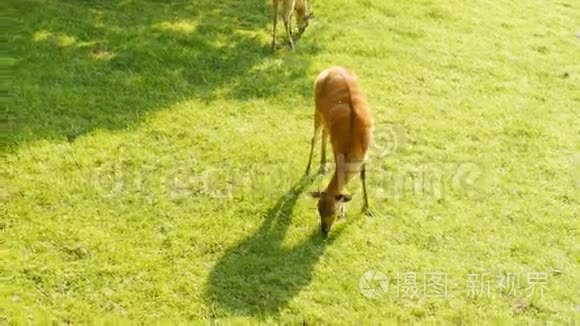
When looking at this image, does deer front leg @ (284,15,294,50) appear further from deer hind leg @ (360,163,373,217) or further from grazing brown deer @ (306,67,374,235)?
deer hind leg @ (360,163,373,217)

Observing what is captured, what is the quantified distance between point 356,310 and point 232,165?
3135 mm

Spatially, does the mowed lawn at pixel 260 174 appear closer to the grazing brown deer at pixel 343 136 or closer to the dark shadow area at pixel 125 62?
the dark shadow area at pixel 125 62

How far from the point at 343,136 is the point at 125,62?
17.5ft

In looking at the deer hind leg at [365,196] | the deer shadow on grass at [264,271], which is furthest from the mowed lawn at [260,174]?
the deer hind leg at [365,196]

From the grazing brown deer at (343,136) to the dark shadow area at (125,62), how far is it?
2991mm

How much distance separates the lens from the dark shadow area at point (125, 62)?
9742mm

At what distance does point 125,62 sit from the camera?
11203mm

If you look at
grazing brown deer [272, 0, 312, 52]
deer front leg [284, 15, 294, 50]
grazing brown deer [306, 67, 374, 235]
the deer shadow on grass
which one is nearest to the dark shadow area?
deer front leg [284, 15, 294, 50]

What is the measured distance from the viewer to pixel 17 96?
389 inches

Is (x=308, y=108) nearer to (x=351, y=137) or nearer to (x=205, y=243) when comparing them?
(x=351, y=137)

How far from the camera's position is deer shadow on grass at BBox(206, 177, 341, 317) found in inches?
275

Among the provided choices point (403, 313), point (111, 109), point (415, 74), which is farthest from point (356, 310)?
point (415, 74)

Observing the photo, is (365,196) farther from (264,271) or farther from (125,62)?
(125,62)

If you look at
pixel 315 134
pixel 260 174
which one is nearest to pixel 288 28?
pixel 315 134
